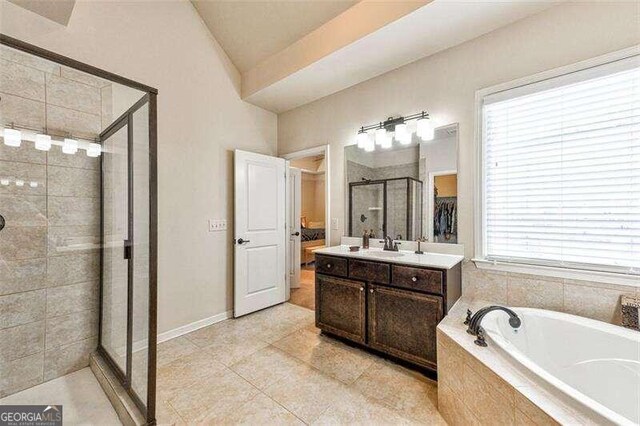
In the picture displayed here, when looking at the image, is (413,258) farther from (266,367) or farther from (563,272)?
(266,367)

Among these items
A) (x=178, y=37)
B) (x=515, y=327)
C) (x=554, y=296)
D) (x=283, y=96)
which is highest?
(x=178, y=37)

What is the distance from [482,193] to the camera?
7.31ft

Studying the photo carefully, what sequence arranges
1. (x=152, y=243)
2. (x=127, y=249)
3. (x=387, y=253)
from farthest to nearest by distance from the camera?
1. (x=387, y=253)
2. (x=127, y=249)
3. (x=152, y=243)

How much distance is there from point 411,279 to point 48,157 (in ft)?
9.09

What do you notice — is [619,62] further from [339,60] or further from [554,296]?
[339,60]

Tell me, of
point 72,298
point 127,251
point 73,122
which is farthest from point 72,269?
point 73,122

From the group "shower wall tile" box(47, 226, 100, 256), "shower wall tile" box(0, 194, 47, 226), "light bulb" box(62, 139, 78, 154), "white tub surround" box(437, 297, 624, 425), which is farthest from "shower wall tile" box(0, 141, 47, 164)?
"white tub surround" box(437, 297, 624, 425)

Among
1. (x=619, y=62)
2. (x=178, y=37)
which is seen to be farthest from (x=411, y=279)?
(x=178, y=37)

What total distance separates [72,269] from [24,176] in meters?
0.72

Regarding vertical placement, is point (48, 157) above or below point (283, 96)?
below

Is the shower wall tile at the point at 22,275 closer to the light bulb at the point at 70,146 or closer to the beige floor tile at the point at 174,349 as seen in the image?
the light bulb at the point at 70,146

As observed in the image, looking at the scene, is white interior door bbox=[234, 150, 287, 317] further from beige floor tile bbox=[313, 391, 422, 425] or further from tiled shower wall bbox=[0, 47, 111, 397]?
beige floor tile bbox=[313, 391, 422, 425]

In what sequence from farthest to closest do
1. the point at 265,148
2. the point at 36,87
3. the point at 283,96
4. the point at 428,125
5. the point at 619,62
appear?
the point at 265,148 → the point at 283,96 → the point at 428,125 → the point at 36,87 → the point at 619,62

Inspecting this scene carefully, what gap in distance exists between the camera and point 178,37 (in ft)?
9.00
